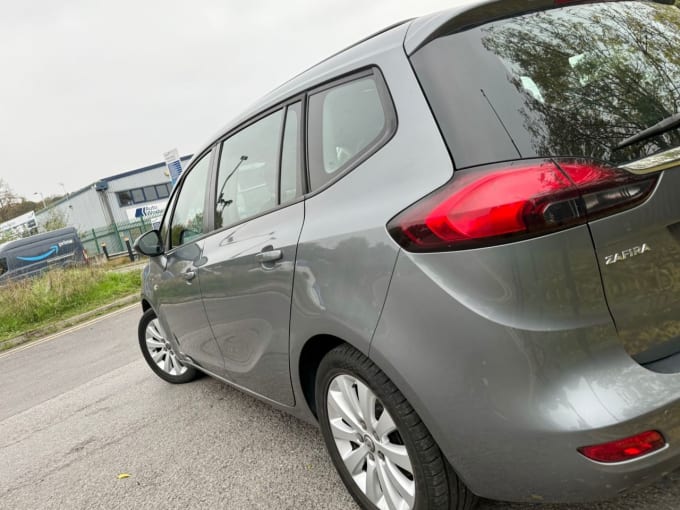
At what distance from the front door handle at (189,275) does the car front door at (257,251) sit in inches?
6.9

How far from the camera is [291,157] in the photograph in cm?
233

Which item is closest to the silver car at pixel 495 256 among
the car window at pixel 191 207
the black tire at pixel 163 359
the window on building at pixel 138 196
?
the car window at pixel 191 207

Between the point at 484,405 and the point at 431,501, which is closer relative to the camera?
the point at 484,405

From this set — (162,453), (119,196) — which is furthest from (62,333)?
(119,196)

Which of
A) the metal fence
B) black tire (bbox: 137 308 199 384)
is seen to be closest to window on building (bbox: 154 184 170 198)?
the metal fence

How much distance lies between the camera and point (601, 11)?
1854 mm

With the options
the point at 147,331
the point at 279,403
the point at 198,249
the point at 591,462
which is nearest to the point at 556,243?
the point at 591,462

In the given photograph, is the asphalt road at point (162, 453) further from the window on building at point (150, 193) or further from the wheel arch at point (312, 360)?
the window on building at point (150, 193)

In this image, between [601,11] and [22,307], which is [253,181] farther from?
[22,307]

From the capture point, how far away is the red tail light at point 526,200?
1.39 m

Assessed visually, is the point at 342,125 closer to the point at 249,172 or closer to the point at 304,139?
the point at 304,139

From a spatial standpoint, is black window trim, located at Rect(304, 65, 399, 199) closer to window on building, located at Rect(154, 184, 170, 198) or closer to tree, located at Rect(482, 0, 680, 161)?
tree, located at Rect(482, 0, 680, 161)

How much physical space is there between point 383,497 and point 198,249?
70.2 inches

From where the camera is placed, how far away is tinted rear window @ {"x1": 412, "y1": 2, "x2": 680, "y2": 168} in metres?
1.50
